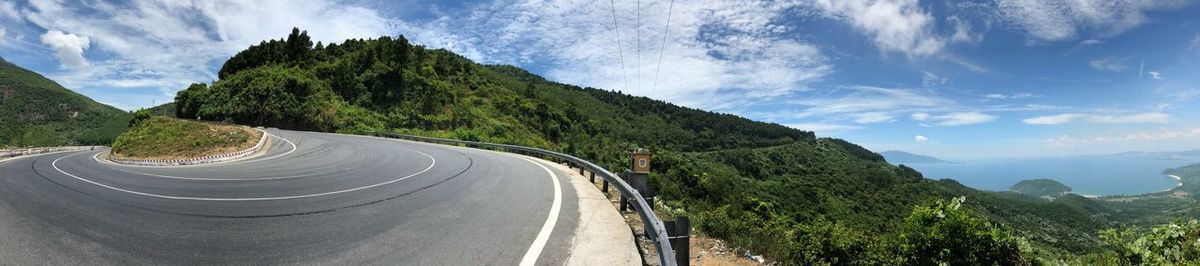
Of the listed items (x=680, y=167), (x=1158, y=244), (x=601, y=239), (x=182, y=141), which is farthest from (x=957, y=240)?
(x=680, y=167)

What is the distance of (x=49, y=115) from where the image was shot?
5276 inches

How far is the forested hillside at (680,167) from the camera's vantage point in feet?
19.6

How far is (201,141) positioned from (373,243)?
101ft

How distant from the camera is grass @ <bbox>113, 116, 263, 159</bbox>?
89.4 ft

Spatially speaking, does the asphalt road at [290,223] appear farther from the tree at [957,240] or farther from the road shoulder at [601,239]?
the tree at [957,240]

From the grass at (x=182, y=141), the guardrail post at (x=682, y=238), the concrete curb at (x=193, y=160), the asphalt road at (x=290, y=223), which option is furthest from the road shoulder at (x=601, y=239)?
the grass at (x=182, y=141)

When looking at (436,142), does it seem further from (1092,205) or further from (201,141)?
(1092,205)

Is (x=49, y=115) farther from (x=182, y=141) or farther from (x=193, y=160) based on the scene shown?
(x=193, y=160)

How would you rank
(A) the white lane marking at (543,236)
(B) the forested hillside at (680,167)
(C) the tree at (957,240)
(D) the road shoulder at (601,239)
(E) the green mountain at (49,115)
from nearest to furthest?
1. (A) the white lane marking at (543,236)
2. (D) the road shoulder at (601,239)
3. (C) the tree at (957,240)
4. (B) the forested hillside at (680,167)
5. (E) the green mountain at (49,115)

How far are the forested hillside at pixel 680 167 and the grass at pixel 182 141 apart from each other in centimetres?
1725

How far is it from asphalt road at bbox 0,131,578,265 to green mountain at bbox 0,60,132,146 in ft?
468

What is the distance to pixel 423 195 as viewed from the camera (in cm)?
943

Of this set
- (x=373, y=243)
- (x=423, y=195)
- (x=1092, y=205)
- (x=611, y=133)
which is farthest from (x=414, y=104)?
(x=1092, y=205)

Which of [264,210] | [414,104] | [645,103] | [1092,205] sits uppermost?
[645,103]
